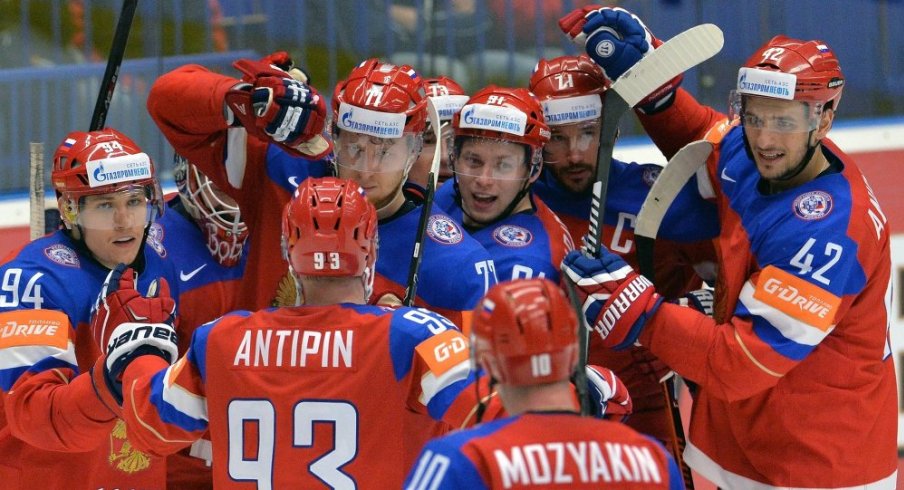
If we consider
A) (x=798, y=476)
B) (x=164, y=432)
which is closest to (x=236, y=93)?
(x=164, y=432)

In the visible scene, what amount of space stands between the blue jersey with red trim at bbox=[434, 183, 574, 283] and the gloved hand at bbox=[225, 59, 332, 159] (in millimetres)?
462

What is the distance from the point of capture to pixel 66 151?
2.98 meters

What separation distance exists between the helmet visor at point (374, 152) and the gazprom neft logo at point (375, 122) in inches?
1.3

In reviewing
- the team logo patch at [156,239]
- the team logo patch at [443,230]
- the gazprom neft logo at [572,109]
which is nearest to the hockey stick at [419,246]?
the team logo patch at [443,230]

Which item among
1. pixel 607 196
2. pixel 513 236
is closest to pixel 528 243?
pixel 513 236

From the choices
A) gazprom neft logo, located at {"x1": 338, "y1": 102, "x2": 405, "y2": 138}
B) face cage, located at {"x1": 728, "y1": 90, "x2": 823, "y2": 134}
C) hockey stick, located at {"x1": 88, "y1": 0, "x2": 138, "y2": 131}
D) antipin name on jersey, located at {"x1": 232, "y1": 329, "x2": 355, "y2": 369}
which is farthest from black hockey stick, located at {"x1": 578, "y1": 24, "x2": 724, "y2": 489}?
hockey stick, located at {"x1": 88, "y1": 0, "x2": 138, "y2": 131}

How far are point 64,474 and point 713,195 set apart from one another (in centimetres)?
157

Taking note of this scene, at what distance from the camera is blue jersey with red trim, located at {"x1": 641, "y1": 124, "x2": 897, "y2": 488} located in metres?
2.80

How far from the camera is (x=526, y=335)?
6.16 feet

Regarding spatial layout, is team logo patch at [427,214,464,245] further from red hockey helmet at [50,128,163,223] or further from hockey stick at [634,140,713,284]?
red hockey helmet at [50,128,163,223]

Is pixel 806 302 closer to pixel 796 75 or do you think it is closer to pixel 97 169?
pixel 796 75

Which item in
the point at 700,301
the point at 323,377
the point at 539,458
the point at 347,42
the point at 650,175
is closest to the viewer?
the point at 539,458

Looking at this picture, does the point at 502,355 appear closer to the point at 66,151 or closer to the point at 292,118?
the point at 292,118

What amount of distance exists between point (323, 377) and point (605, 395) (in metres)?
0.62
